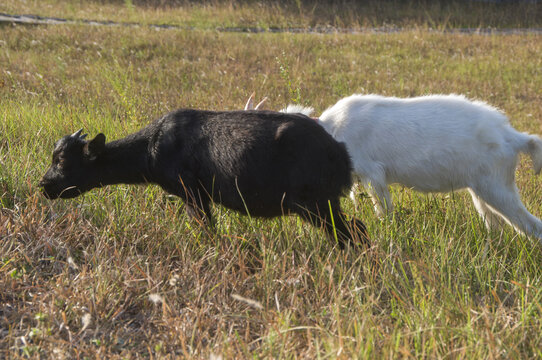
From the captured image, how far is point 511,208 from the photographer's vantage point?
4.47 m

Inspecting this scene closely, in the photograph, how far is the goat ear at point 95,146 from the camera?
416cm

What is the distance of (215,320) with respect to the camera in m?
3.24

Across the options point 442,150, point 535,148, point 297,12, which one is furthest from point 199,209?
point 297,12

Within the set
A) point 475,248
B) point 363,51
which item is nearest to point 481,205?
point 475,248

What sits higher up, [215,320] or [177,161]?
[177,161]

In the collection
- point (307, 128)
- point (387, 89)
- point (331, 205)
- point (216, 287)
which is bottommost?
point (387, 89)

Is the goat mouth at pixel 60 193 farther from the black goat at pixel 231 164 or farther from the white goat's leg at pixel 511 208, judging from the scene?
the white goat's leg at pixel 511 208

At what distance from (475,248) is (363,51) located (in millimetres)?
11090

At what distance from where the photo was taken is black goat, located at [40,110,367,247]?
3705 mm

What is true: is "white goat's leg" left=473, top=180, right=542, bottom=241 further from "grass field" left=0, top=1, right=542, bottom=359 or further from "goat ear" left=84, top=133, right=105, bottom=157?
"goat ear" left=84, top=133, right=105, bottom=157

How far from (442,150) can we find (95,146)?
8.44 feet

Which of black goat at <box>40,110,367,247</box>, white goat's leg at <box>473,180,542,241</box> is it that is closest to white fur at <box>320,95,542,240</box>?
white goat's leg at <box>473,180,542,241</box>

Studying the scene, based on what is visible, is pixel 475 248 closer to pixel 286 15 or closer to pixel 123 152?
pixel 123 152

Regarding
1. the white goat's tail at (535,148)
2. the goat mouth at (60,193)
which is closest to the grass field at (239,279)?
the goat mouth at (60,193)
